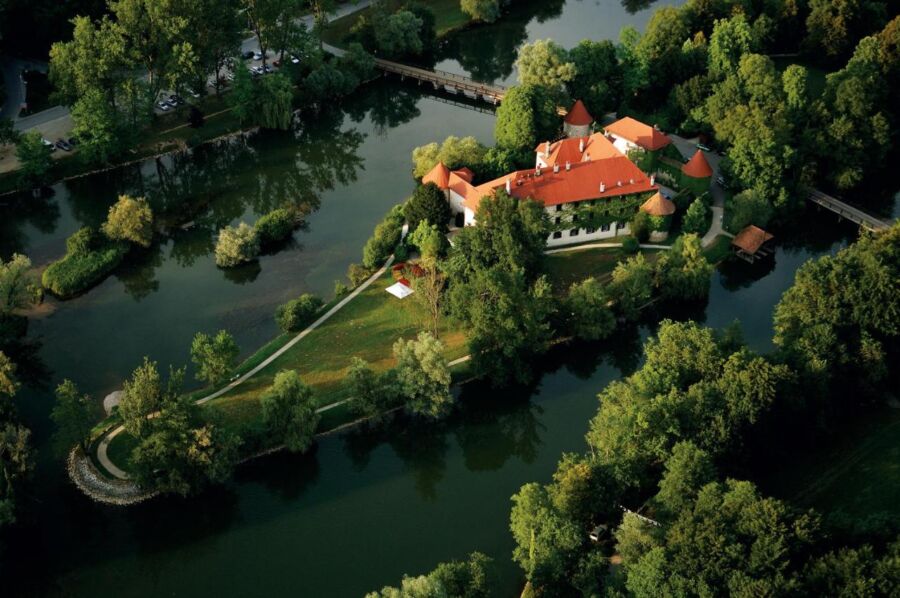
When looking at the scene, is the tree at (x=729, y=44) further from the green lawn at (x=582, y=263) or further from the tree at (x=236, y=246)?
the tree at (x=236, y=246)

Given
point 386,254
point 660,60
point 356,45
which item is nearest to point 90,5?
point 356,45

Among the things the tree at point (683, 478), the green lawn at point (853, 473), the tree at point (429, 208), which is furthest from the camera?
the tree at point (429, 208)

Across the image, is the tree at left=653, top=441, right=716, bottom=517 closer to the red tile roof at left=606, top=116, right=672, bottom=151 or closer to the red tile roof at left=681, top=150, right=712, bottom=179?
the red tile roof at left=681, top=150, right=712, bottom=179

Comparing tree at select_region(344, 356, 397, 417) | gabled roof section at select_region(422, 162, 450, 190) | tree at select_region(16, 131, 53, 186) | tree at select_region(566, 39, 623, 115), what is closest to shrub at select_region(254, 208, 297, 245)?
gabled roof section at select_region(422, 162, 450, 190)

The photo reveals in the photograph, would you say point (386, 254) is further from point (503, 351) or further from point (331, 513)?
point (331, 513)

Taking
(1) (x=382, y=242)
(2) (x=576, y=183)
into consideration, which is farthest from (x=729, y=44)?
(1) (x=382, y=242)

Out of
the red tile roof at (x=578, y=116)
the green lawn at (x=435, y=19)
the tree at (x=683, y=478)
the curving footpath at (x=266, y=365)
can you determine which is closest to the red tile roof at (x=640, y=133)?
the red tile roof at (x=578, y=116)
